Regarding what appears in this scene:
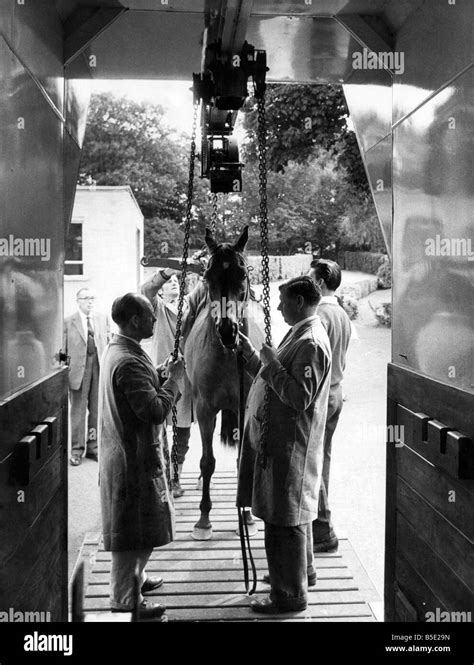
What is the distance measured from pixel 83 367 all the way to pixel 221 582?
4.07 meters

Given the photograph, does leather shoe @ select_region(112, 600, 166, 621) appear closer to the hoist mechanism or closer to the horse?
the horse

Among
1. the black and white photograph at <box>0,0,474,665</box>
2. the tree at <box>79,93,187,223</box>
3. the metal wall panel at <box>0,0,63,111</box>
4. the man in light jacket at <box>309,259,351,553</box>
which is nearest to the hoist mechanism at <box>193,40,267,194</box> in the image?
the black and white photograph at <box>0,0,474,665</box>

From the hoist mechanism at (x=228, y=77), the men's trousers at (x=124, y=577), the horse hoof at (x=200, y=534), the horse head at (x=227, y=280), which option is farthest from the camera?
the horse hoof at (x=200, y=534)

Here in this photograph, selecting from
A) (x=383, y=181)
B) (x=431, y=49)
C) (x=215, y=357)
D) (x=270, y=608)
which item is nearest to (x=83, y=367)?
(x=215, y=357)

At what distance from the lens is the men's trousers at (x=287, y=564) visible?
3.79 meters

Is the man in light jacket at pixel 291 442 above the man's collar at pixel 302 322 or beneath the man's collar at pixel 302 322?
beneath

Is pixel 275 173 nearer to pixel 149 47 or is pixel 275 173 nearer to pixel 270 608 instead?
pixel 149 47

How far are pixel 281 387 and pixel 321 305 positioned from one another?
176cm

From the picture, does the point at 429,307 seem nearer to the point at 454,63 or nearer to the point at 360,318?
the point at 454,63

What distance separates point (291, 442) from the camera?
373cm

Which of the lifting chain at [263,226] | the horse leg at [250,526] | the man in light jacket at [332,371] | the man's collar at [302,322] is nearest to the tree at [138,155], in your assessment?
the man in light jacket at [332,371]

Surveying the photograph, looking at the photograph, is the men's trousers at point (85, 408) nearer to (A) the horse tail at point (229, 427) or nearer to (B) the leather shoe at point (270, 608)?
(A) the horse tail at point (229, 427)

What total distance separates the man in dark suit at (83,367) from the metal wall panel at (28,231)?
4.40 meters
